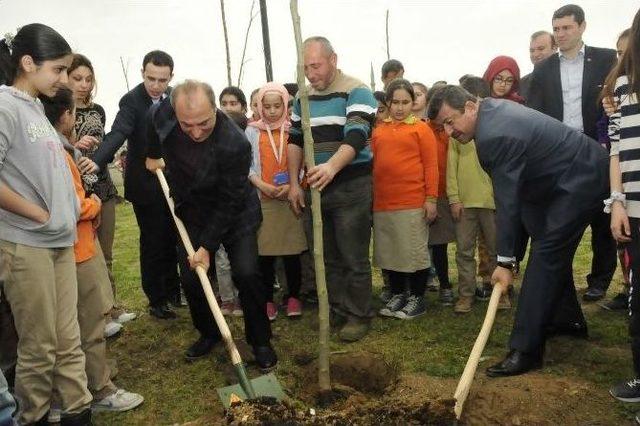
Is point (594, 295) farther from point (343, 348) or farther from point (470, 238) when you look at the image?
point (343, 348)

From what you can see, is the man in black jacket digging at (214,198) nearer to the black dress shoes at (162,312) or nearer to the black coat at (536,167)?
the black dress shoes at (162,312)

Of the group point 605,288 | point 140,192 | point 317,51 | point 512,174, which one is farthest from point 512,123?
point 140,192

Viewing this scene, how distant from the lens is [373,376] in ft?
12.5

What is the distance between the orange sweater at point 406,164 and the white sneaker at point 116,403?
8.01 ft

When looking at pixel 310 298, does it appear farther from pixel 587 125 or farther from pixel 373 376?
pixel 587 125

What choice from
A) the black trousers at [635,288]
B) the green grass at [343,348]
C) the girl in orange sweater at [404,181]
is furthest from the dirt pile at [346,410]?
the girl in orange sweater at [404,181]

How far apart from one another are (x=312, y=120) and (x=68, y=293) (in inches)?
86.8

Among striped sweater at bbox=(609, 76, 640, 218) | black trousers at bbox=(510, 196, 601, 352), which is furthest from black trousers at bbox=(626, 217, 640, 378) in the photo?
black trousers at bbox=(510, 196, 601, 352)

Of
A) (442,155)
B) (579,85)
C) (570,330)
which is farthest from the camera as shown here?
(442,155)

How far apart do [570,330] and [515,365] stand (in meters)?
→ 0.76

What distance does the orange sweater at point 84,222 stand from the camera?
331 cm

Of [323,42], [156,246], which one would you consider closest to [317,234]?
[323,42]

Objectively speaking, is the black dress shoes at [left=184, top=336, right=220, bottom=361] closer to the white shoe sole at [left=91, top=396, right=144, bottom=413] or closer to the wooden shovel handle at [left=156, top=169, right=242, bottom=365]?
the wooden shovel handle at [left=156, top=169, right=242, bottom=365]

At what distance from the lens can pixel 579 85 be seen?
4.93 m
